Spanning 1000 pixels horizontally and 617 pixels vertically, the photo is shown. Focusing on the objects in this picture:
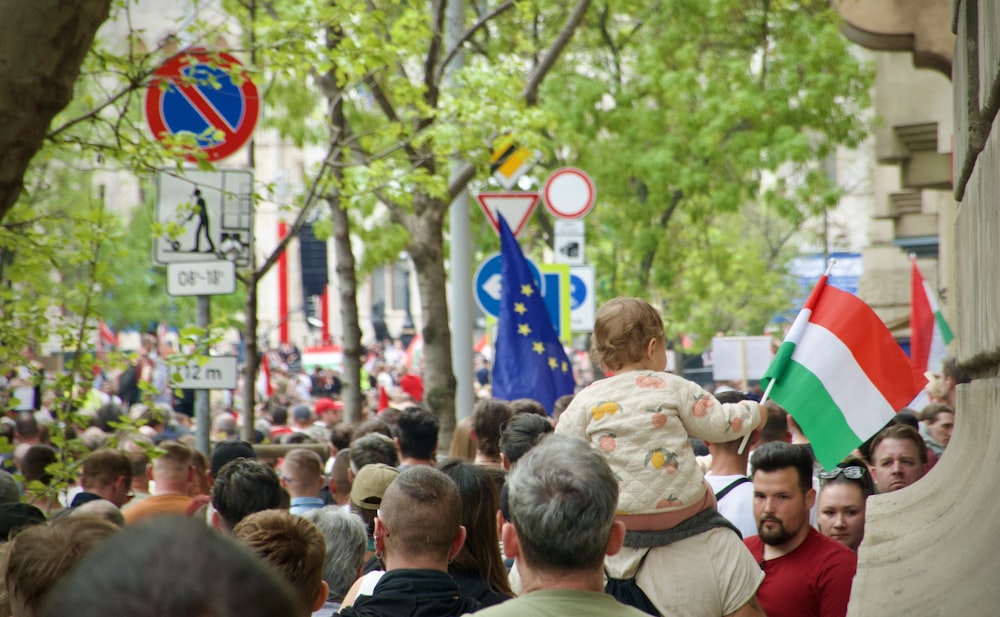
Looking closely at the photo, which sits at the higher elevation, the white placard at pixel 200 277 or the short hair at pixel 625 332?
the white placard at pixel 200 277

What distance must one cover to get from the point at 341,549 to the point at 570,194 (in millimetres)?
10968

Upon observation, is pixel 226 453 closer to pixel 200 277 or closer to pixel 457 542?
pixel 200 277

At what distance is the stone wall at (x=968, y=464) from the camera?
2.76 meters

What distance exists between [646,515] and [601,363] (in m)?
0.65

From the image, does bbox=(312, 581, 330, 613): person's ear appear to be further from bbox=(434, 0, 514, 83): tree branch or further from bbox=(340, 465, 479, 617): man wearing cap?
bbox=(434, 0, 514, 83): tree branch

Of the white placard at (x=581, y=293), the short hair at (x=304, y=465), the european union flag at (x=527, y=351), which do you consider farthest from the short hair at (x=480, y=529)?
the white placard at (x=581, y=293)

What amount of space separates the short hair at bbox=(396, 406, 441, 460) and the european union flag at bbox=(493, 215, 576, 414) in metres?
3.11

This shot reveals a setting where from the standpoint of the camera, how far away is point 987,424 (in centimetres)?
347

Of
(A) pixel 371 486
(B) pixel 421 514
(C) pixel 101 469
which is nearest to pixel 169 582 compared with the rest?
(B) pixel 421 514

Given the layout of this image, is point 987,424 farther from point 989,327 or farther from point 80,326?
point 80,326

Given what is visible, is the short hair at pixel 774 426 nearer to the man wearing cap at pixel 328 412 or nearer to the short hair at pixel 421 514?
the short hair at pixel 421 514

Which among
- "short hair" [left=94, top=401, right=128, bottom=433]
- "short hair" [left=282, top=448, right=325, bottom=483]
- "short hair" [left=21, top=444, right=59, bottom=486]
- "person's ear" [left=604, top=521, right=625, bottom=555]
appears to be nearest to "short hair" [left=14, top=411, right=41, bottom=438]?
"short hair" [left=94, top=401, right=128, bottom=433]

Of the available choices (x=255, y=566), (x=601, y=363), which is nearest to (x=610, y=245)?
(x=601, y=363)

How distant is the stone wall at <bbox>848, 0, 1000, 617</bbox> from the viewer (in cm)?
276
